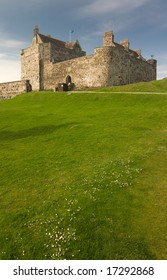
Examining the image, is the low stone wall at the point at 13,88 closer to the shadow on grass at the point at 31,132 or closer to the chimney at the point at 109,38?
the chimney at the point at 109,38

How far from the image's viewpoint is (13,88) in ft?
253

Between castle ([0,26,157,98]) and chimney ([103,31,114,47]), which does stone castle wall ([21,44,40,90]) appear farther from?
chimney ([103,31,114,47])

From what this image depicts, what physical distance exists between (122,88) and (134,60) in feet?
71.9

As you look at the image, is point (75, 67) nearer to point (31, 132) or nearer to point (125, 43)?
point (125, 43)

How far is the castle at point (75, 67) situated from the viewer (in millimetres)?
62231

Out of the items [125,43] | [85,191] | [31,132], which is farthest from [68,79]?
[85,191]

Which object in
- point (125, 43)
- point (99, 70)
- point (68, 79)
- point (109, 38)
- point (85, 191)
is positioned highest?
point (125, 43)

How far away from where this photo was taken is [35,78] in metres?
77.4

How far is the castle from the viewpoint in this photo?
6223cm

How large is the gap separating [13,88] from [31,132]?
52.3 metres

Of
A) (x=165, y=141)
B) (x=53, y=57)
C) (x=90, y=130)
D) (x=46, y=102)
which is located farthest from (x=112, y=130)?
(x=53, y=57)

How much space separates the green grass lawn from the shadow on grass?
110 millimetres

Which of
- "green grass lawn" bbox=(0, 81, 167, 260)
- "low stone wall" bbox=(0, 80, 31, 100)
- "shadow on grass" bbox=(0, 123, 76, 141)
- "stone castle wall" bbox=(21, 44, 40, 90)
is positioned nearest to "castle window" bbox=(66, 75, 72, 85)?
"stone castle wall" bbox=(21, 44, 40, 90)

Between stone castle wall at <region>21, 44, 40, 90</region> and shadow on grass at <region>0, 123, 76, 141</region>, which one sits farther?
stone castle wall at <region>21, 44, 40, 90</region>
